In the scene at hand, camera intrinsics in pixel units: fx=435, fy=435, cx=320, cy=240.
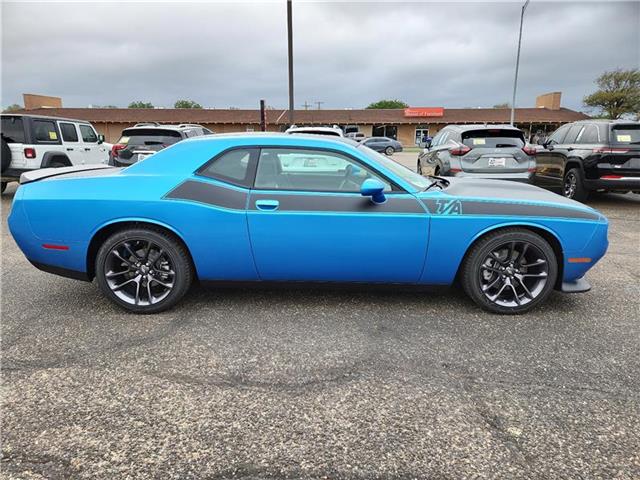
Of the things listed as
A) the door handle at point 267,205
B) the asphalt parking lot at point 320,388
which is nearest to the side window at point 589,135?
the asphalt parking lot at point 320,388

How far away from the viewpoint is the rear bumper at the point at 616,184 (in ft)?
25.0

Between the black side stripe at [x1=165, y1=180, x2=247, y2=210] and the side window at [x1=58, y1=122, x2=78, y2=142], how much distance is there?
8.20m

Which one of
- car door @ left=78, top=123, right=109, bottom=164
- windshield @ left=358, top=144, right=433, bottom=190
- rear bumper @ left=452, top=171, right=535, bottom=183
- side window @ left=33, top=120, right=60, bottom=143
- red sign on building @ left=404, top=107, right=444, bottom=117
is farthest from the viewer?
red sign on building @ left=404, top=107, right=444, bottom=117

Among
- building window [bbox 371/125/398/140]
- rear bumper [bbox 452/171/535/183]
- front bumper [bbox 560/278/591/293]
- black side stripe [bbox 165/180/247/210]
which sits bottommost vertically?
front bumper [bbox 560/278/591/293]

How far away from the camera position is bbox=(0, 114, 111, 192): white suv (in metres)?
8.71

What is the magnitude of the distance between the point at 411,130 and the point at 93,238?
47.6m

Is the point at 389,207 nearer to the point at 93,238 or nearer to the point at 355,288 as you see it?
the point at 355,288

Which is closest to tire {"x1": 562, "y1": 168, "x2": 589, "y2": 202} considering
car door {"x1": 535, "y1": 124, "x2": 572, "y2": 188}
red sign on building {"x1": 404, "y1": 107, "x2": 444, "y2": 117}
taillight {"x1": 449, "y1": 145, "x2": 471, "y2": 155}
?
car door {"x1": 535, "y1": 124, "x2": 572, "y2": 188}

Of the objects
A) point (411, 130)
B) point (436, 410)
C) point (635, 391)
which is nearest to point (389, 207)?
point (436, 410)

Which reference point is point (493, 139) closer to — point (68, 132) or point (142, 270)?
point (142, 270)

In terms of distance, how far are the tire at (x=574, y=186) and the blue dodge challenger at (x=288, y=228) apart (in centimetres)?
546

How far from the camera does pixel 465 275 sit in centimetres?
343

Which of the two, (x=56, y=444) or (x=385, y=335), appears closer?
(x=56, y=444)

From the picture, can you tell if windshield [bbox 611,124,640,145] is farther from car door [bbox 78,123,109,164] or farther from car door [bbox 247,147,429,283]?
car door [bbox 78,123,109,164]
